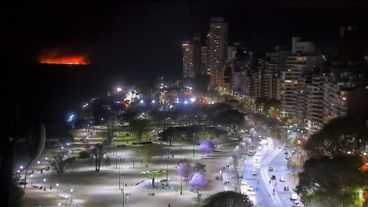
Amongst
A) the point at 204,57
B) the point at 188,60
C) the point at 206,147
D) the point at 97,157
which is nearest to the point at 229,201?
the point at 97,157

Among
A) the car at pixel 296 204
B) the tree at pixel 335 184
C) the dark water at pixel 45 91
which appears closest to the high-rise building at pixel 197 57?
the dark water at pixel 45 91

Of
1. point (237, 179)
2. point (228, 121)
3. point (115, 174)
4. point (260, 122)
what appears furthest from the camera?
point (260, 122)

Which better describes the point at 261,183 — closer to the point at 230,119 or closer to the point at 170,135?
the point at 170,135

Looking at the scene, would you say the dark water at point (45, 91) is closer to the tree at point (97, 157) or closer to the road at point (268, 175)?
the tree at point (97, 157)

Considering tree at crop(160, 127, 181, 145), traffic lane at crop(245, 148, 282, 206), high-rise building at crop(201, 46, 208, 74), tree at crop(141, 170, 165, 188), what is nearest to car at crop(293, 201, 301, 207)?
traffic lane at crop(245, 148, 282, 206)

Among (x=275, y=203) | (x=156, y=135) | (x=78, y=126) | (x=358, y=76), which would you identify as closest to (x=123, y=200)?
(x=275, y=203)

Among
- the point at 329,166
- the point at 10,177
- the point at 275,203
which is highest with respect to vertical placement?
the point at 10,177

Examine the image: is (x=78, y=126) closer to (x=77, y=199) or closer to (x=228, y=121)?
(x=228, y=121)
